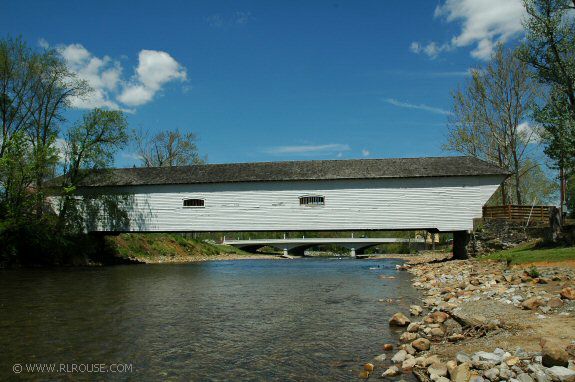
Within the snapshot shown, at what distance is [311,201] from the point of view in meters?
21.4

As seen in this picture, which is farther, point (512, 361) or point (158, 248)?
point (158, 248)

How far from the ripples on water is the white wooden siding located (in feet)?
27.9

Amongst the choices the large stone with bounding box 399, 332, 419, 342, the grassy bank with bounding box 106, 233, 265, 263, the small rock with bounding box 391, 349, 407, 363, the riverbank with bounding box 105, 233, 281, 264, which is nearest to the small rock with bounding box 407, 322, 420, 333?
the large stone with bounding box 399, 332, 419, 342

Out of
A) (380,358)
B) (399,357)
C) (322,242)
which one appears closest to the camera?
(399,357)

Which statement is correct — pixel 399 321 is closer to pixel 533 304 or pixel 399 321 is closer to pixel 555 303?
pixel 533 304

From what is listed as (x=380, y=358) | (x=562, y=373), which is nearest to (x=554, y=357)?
(x=562, y=373)

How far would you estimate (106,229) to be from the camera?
23.4 metres

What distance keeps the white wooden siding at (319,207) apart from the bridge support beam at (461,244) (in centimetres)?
89

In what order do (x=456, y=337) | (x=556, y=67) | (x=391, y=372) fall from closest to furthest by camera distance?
1. (x=391, y=372)
2. (x=456, y=337)
3. (x=556, y=67)

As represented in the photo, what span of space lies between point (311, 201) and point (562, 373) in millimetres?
17836

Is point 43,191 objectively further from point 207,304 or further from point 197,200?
point 207,304

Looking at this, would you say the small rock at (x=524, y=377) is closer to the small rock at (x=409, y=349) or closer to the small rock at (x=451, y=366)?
the small rock at (x=451, y=366)

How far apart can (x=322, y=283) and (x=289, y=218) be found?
268 inches

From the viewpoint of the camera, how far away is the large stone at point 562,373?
353 cm
